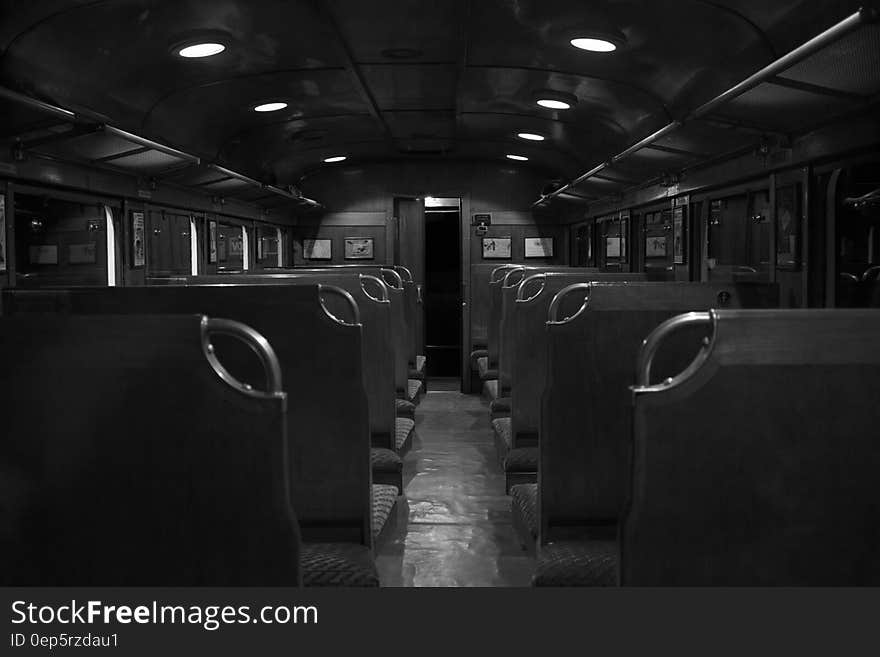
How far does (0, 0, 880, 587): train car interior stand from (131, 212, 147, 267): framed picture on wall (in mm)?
33

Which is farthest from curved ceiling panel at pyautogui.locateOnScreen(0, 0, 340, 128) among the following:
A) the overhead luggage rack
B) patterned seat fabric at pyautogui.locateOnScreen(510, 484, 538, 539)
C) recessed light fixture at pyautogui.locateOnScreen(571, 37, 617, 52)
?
patterned seat fabric at pyautogui.locateOnScreen(510, 484, 538, 539)

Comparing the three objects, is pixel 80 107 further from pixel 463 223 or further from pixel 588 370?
pixel 463 223

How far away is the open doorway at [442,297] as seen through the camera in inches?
516

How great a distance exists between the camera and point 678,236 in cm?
743

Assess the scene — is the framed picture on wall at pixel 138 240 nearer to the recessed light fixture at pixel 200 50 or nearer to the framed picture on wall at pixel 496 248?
the recessed light fixture at pixel 200 50

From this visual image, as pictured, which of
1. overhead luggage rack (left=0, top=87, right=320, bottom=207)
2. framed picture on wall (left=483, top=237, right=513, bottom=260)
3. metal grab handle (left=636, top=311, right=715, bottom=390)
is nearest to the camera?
metal grab handle (left=636, top=311, right=715, bottom=390)

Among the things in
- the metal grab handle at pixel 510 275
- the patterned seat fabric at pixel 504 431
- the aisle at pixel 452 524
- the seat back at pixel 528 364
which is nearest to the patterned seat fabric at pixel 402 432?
the aisle at pixel 452 524

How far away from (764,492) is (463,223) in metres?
10.8

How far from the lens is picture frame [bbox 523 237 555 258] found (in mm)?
13039

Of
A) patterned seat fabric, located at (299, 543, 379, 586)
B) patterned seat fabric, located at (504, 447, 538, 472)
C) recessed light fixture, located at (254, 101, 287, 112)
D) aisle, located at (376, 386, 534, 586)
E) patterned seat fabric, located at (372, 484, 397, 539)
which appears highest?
recessed light fixture, located at (254, 101, 287, 112)

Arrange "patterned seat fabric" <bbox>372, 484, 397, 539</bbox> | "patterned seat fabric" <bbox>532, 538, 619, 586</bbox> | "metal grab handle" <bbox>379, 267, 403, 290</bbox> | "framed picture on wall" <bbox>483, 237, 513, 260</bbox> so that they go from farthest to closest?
"framed picture on wall" <bbox>483, 237, 513, 260</bbox> < "metal grab handle" <bbox>379, 267, 403, 290</bbox> < "patterned seat fabric" <bbox>372, 484, 397, 539</bbox> < "patterned seat fabric" <bbox>532, 538, 619, 586</bbox>

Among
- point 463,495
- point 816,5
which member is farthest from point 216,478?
point 463,495

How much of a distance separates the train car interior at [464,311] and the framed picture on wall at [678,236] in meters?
0.10

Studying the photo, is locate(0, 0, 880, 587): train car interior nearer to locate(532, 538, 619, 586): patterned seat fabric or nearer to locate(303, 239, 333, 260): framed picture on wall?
locate(532, 538, 619, 586): patterned seat fabric
